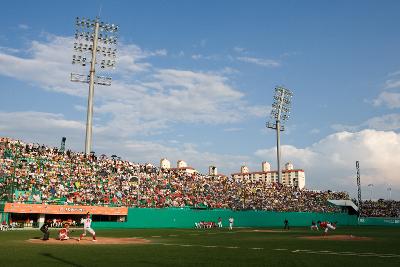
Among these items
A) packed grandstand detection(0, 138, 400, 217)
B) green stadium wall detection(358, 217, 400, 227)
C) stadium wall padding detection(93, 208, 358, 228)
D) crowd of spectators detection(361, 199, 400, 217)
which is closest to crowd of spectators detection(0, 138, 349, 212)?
packed grandstand detection(0, 138, 400, 217)

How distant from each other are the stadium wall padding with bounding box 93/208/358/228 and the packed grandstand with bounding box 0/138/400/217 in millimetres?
1487

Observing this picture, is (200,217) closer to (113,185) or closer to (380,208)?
(113,185)

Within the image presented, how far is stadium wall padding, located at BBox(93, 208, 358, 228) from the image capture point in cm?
5272

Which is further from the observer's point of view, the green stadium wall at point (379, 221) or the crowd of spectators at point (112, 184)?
the green stadium wall at point (379, 221)

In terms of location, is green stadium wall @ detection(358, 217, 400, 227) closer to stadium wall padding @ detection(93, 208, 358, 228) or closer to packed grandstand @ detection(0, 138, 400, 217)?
stadium wall padding @ detection(93, 208, 358, 228)

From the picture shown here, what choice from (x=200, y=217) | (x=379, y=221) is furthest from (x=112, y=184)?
(x=379, y=221)

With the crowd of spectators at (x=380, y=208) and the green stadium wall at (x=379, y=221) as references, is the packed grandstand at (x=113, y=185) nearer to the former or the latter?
the green stadium wall at (x=379, y=221)

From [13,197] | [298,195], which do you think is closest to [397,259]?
[13,197]

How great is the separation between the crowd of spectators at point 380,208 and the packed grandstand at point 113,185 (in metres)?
22.1

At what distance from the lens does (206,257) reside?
60.0 ft

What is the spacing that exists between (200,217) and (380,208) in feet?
175

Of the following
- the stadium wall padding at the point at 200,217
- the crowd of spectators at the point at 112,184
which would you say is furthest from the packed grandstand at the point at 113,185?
the stadium wall padding at the point at 200,217

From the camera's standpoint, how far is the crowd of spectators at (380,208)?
91.6 metres

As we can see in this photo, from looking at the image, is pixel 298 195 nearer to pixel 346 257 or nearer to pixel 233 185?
pixel 233 185
